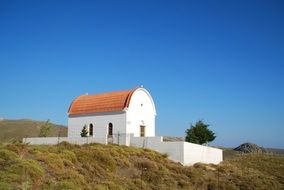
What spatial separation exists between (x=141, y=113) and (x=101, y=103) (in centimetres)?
414

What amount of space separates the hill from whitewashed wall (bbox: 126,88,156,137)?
6.34m

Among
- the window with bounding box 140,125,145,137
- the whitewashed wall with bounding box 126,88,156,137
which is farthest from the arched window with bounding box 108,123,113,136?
the window with bounding box 140,125,145,137

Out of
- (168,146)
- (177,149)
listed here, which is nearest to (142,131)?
(168,146)

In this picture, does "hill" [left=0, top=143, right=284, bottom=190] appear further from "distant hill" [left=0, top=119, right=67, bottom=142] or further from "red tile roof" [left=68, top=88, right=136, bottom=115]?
"distant hill" [left=0, top=119, right=67, bottom=142]

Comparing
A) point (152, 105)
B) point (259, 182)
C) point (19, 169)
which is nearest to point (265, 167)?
point (259, 182)

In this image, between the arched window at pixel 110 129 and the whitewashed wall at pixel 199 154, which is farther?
the arched window at pixel 110 129

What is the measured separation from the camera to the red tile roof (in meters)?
33.7

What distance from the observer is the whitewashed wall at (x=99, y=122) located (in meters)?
33.2

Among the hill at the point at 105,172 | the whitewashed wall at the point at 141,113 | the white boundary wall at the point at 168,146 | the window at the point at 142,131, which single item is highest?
the whitewashed wall at the point at 141,113

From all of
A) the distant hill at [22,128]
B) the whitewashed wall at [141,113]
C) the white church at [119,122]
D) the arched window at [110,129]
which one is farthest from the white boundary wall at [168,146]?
the distant hill at [22,128]

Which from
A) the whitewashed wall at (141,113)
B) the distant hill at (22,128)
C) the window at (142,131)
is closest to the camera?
the whitewashed wall at (141,113)

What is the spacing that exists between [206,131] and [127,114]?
30.2 feet

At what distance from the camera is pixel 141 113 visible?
114 ft

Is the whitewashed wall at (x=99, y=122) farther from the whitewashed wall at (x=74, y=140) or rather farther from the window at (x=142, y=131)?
the whitewashed wall at (x=74, y=140)
